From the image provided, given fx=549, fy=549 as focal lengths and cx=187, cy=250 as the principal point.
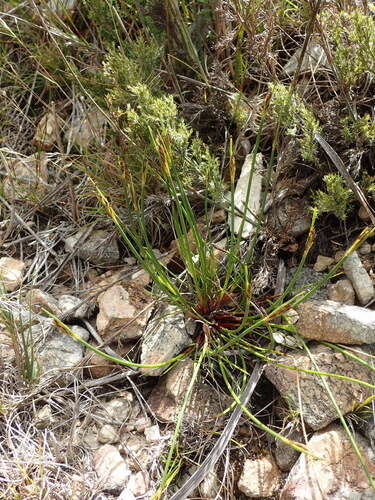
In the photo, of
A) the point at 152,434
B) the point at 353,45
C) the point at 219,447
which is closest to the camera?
the point at 219,447

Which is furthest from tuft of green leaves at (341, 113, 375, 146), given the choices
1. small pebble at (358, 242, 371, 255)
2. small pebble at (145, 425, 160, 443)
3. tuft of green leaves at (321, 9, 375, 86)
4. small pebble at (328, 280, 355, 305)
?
small pebble at (145, 425, 160, 443)

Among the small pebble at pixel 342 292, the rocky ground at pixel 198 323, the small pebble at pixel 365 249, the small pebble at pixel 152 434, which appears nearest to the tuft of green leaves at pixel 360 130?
the rocky ground at pixel 198 323

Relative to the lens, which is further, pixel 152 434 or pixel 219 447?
pixel 152 434

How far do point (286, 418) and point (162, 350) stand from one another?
45 centimetres

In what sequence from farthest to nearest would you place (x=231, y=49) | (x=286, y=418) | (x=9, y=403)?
1. (x=231, y=49)
2. (x=9, y=403)
3. (x=286, y=418)

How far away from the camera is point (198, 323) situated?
1887 mm

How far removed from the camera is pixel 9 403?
1783 millimetres

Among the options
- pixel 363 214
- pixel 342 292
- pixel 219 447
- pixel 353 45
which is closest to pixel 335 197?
pixel 363 214

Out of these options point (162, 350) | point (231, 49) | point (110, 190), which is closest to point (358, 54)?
point (231, 49)

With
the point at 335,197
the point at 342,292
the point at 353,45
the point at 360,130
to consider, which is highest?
the point at 353,45

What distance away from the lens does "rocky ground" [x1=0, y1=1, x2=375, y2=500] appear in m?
1.61

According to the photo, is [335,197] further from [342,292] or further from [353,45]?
[353,45]

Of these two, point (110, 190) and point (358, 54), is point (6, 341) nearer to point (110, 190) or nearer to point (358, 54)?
point (110, 190)

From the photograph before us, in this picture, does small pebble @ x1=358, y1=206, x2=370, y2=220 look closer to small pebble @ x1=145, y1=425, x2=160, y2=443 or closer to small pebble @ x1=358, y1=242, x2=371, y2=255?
small pebble @ x1=358, y1=242, x2=371, y2=255
